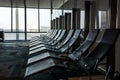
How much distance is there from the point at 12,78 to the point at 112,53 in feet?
5.86

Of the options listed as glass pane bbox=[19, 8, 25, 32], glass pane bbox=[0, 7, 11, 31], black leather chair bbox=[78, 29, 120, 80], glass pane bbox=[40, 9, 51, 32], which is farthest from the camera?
glass pane bbox=[40, 9, 51, 32]

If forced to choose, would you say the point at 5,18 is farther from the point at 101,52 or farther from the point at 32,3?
the point at 101,52

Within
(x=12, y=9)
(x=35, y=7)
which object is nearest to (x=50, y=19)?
(x=35, y=7)

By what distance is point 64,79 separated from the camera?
8.96 feet

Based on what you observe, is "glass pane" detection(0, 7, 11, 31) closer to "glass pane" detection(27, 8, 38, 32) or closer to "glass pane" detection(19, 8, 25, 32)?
"glass pane" detection(19, 8, 25, 32)

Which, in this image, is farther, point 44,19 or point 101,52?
point 44,19

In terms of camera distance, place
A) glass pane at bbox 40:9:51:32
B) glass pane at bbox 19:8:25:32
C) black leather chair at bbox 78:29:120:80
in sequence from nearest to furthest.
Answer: black leather chair at bbox 78:29:120:80 < glass pane at bbox 19:8:25:32 < glass pane at bbox 40:9:51:32

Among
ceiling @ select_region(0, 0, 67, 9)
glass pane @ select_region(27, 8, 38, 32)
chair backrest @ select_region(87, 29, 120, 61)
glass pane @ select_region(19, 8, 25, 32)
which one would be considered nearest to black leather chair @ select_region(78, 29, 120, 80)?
chair backrest @ select_region(87, 29, 120, 61)

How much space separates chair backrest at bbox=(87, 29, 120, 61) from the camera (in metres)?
2.52

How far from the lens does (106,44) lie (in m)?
2.67

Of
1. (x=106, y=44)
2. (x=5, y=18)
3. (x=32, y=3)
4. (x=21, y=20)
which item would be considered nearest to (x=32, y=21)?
(x=21, y=20)

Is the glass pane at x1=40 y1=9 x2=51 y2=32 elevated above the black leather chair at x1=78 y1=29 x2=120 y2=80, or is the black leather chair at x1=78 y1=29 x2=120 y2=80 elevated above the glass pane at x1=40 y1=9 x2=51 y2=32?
the glass pane at x1=40 y1=9 x2=51 y2=32

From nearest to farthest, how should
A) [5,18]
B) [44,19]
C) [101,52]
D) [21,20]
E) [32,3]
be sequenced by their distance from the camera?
[101,52]
[5,18]
[32,3]
[21,20]
[44,19]

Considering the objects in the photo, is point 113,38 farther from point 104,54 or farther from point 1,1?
point 1,1
